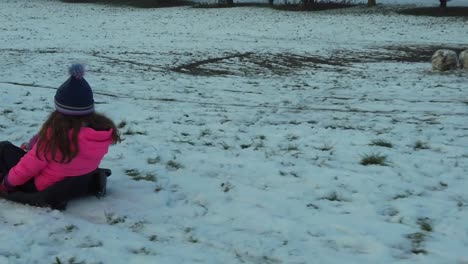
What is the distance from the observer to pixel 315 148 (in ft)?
20.6

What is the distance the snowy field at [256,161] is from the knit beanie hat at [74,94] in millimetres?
866

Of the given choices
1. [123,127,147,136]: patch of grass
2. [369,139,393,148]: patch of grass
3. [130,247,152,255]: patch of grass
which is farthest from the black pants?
[369,139,393,148]: patch of grass

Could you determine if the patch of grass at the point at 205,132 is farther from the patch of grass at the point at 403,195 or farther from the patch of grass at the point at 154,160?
the patch of grass at the point at 403,195

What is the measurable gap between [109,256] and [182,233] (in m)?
0.61

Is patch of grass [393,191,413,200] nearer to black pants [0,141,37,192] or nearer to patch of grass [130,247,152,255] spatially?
patch of grass [130,247,152,255]

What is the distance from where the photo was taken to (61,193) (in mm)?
4262

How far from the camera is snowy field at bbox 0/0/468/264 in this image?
3.78 meters

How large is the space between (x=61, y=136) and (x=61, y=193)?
20.7 inches

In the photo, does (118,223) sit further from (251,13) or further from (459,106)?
(251,13)

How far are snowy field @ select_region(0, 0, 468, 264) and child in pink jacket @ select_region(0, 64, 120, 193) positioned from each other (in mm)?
264

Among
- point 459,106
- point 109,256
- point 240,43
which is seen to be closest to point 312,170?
point 109,256

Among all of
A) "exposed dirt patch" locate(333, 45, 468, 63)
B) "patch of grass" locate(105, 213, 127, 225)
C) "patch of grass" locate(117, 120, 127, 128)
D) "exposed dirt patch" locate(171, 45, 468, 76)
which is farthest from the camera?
"exposed dirt patch" locate(333, 45, 468, 63)

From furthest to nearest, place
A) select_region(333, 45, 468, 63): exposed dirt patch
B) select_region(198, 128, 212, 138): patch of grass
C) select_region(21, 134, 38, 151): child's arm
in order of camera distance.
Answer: select_region(333, 45, 468, 63): exposed dirt patch
select_region(198, 128, 212, 138): patch of grass
select_region(21, 134, 38, 151): child's arm

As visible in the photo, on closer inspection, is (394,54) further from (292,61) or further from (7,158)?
(7,158)
